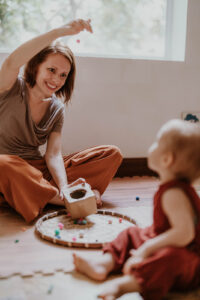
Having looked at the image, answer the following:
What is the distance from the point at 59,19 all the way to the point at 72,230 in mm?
1597

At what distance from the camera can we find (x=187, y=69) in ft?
8.09

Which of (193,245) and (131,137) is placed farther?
(131,137)

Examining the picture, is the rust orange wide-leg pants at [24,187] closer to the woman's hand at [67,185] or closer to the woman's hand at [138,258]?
the woman's hand at [67,185]

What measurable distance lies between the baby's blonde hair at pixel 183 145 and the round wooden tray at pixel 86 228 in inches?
19.4

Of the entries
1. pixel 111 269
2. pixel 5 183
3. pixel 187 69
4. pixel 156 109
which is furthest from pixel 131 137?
pixel 111 269

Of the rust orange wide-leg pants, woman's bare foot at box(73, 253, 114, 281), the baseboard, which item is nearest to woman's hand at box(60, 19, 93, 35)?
the rust orange wide-leg pants

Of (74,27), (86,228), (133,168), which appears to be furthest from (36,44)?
(133,168)

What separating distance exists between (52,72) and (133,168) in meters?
1.08

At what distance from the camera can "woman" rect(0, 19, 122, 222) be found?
59.3 inches

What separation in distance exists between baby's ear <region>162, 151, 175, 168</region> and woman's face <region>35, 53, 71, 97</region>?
90 centimetres

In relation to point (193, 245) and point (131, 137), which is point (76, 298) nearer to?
point (193, 245)

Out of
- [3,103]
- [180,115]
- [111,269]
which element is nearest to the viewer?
[111,269]

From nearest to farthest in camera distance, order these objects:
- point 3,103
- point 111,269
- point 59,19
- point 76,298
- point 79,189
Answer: point 76,298 → point 111,269 → point 79,189 → point 3,103 → point 59,19

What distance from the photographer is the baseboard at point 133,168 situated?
2430mm
